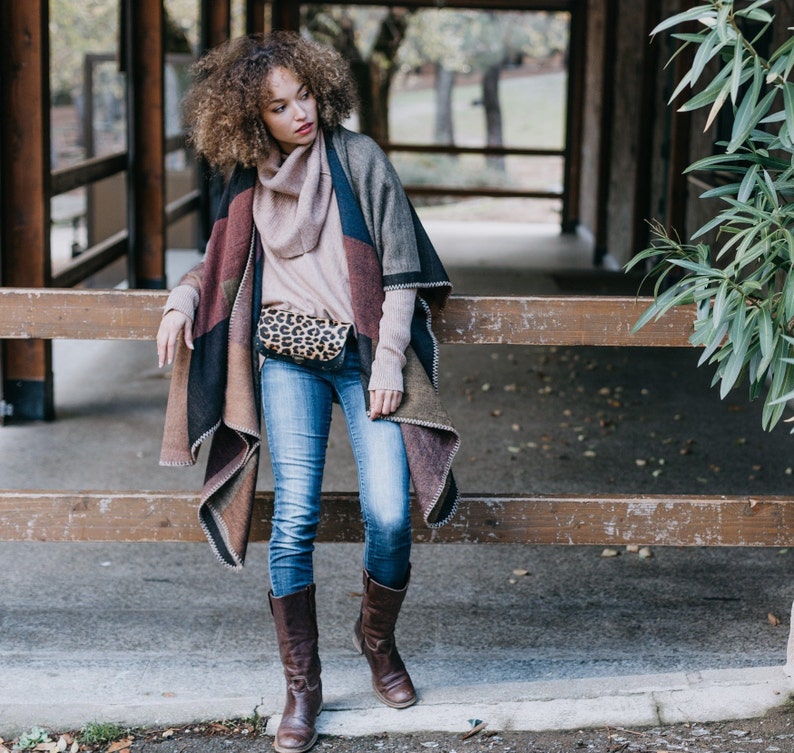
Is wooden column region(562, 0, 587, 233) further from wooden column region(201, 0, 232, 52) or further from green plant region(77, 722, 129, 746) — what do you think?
green plant region(77, 722, 129, 746)

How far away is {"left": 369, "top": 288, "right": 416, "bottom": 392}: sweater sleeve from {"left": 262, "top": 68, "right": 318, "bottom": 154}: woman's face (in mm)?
409

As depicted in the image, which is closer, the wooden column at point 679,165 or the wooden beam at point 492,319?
the wooden beam at point 492,319

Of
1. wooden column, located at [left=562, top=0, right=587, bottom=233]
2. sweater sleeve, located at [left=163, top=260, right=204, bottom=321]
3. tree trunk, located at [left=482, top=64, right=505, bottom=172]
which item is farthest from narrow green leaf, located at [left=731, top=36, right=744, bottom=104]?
tree trunk, located at [left=482, top=64, right=505, bottom=172]

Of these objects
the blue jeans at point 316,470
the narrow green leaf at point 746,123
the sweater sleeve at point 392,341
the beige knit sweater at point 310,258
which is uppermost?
the narrow green leaf at point 746,123

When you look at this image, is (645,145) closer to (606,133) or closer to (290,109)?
(606,133)

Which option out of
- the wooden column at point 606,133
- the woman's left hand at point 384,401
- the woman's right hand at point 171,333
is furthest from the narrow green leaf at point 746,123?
the wooden column at point 606,133

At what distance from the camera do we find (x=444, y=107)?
1054 inches

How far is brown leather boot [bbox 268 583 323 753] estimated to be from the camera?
8.87ft

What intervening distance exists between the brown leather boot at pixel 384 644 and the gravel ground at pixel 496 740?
0.35 feet

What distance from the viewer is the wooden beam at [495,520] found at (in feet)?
9.92

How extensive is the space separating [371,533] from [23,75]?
10.6 ft

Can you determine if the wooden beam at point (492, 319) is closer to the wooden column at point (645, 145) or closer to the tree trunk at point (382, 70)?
the wooden column at point (645, 145)

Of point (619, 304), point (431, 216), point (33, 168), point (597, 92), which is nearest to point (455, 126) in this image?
point (431, 216)

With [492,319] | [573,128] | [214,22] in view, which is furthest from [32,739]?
[573,128]
